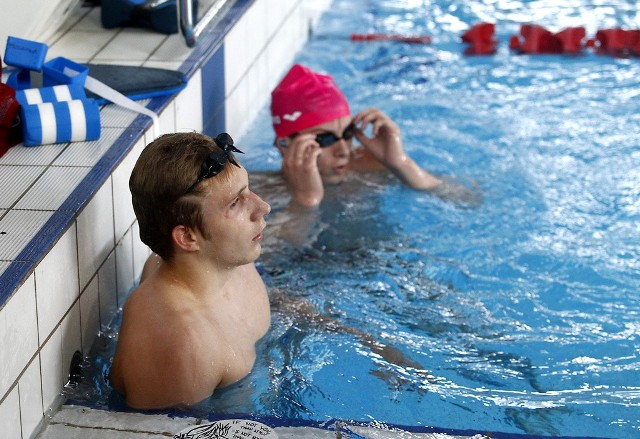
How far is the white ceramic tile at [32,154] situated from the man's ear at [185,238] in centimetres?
80

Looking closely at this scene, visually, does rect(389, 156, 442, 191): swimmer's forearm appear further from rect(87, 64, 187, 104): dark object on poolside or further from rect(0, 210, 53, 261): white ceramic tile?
rect(0, 210, 53, 261): white ceramic tile

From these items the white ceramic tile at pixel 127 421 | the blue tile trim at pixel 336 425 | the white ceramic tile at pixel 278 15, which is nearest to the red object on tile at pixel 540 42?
the white ceramic tile at pixel 278 15

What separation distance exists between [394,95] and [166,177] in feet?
12.1

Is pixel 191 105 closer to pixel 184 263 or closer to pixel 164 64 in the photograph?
pixel 164 64

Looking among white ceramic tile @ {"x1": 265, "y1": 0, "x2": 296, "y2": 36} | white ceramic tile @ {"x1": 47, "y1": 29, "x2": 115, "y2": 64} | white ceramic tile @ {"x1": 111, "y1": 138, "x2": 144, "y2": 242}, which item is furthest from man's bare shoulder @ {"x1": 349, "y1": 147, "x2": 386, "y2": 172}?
white ceramic tile @ {"x1": 265, "y1": 0, "x2": 296, "y2": 36}

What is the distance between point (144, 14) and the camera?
16.0 feet

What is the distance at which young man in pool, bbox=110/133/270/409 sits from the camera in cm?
275

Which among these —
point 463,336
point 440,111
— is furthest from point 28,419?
point 440,111

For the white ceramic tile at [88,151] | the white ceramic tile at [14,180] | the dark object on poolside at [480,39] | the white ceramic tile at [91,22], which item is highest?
the white ceramic tile at [91,22]

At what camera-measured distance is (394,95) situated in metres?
6.23

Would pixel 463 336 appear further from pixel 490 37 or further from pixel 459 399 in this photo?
pixel 490 37

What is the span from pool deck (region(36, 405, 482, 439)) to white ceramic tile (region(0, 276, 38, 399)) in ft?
0.72

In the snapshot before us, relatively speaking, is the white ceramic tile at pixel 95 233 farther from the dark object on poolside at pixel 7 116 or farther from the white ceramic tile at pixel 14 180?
the dark object on poolside at pixel 7 116

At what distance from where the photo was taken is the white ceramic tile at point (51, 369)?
9.12ft
